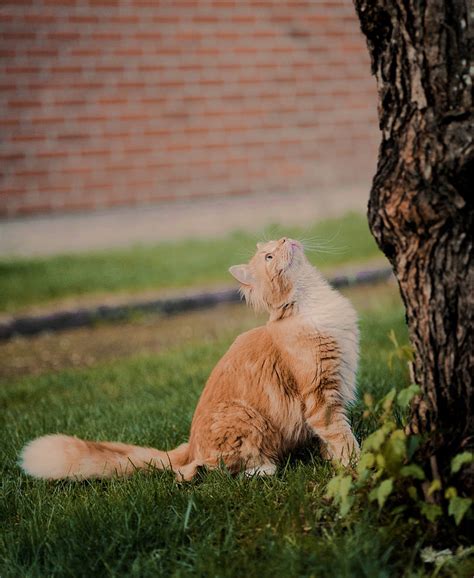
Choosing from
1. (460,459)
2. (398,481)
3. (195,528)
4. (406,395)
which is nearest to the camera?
(460,459)

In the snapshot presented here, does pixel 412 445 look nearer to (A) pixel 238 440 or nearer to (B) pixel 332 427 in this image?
(B) pixel 332 427

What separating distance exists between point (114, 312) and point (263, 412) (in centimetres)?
414

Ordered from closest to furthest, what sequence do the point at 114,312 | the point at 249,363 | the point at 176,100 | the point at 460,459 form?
the point at 460,459, the point at 249,363, the point at 114,312, the point at 176,100

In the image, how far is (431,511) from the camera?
249 cm

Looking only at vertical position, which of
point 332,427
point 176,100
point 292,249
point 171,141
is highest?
point 176,100

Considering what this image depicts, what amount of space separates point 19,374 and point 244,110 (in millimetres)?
4690

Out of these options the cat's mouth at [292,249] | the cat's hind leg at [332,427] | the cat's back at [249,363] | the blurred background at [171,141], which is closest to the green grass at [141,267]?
the blurred background at [171,141]

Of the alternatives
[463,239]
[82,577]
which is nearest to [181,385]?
[82,577]

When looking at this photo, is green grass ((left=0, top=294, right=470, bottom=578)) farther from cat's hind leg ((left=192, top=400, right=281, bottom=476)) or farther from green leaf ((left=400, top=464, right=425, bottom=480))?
green leaf ((left=400, top=464, right=425, bottom=480))

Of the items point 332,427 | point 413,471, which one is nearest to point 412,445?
point 413,471

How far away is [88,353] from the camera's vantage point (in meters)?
6.48

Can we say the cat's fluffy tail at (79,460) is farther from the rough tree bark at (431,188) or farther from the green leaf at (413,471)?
the rough tree bark at (431,188)

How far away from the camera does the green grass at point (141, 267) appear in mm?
7598

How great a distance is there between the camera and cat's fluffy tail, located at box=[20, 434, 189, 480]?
3.27 m
